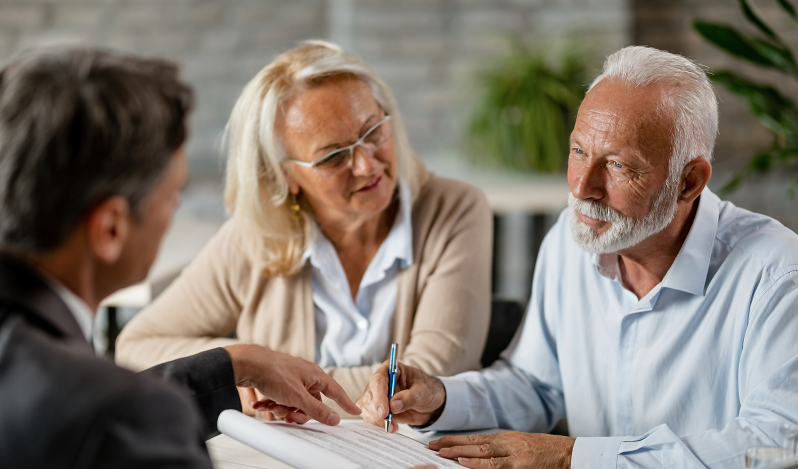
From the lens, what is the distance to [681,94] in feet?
4.12

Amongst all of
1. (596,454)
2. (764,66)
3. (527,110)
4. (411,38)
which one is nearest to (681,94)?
(596,454)

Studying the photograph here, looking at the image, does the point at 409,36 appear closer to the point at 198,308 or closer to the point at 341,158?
the point at 341,158

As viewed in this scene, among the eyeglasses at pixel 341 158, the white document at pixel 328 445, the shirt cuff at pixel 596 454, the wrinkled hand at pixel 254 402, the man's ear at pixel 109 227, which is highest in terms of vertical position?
the man's ear at pixel 109 227

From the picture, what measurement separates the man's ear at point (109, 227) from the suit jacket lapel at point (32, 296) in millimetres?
66

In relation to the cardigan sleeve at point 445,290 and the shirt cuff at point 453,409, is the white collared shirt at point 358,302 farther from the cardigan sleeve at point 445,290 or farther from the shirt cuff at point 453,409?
the shirt cuff at point 453,409

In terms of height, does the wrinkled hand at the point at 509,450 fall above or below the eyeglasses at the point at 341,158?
below

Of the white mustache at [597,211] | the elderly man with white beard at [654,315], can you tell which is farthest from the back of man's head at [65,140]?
the white mustache at [597,211]

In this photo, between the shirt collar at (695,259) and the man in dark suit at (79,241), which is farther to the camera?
the shirt collar at (695,259)

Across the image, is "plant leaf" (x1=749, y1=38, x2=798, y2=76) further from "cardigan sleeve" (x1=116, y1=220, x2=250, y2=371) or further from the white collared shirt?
"cardigan sleeve" (x1=116, y1=220, x2=250, y2=371)

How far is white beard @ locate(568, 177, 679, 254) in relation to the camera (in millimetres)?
1286

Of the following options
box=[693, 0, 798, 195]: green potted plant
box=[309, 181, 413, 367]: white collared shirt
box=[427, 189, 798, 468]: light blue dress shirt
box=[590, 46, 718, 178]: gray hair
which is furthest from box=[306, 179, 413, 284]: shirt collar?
box=[693, 0, 798, 195]: green potted plant

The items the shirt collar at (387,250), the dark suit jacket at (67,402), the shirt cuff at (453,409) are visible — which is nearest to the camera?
the dark suit jacket at (67,402)

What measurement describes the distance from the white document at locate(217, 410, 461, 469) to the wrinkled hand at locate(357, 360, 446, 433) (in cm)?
6

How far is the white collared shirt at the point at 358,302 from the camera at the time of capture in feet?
5.78
